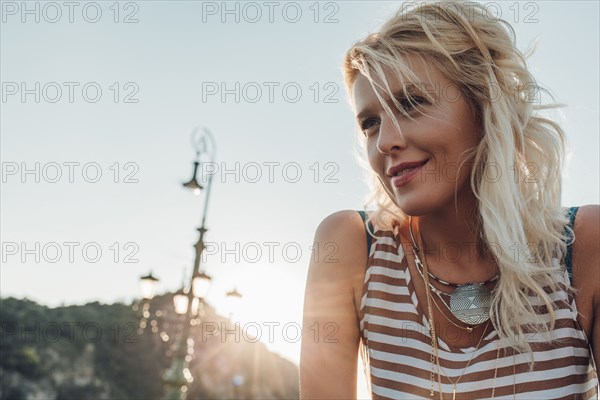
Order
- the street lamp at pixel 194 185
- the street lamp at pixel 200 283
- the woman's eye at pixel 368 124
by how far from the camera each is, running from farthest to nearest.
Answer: the street lamp at pixel 194 185 → the street lamp at pixel 200 283 → the woman's eye at pixel 368 124

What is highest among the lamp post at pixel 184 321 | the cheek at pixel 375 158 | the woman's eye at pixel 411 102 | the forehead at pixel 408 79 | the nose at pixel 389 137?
the forehead at pixel 408 79

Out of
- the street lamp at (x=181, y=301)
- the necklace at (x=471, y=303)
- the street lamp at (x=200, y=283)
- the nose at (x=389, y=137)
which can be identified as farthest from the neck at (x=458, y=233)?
the street lamp at (x=181, y=301)

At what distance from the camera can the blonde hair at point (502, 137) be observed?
1.95 meters

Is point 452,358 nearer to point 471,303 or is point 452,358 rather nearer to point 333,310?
point 471,303

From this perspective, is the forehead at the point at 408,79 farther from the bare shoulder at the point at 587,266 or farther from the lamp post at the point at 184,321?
the lamp post at the point at 184,321

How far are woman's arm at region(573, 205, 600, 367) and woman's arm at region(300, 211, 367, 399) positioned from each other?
76 cm

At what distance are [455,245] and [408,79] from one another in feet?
2.24

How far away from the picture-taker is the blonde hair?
1.95m

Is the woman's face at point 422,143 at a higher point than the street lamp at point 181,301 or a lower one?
higher

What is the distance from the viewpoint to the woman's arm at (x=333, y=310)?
1961 millimetres

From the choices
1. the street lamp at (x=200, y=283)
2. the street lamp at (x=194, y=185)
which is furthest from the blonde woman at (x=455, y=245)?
the street lamp at (x=194, y=185)

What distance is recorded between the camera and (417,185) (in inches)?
76.6

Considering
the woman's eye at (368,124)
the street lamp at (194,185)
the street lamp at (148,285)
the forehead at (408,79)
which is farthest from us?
the street lamp at (194,185)

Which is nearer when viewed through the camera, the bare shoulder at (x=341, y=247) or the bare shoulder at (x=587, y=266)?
the bare shoulder at (x=587, y=266)
